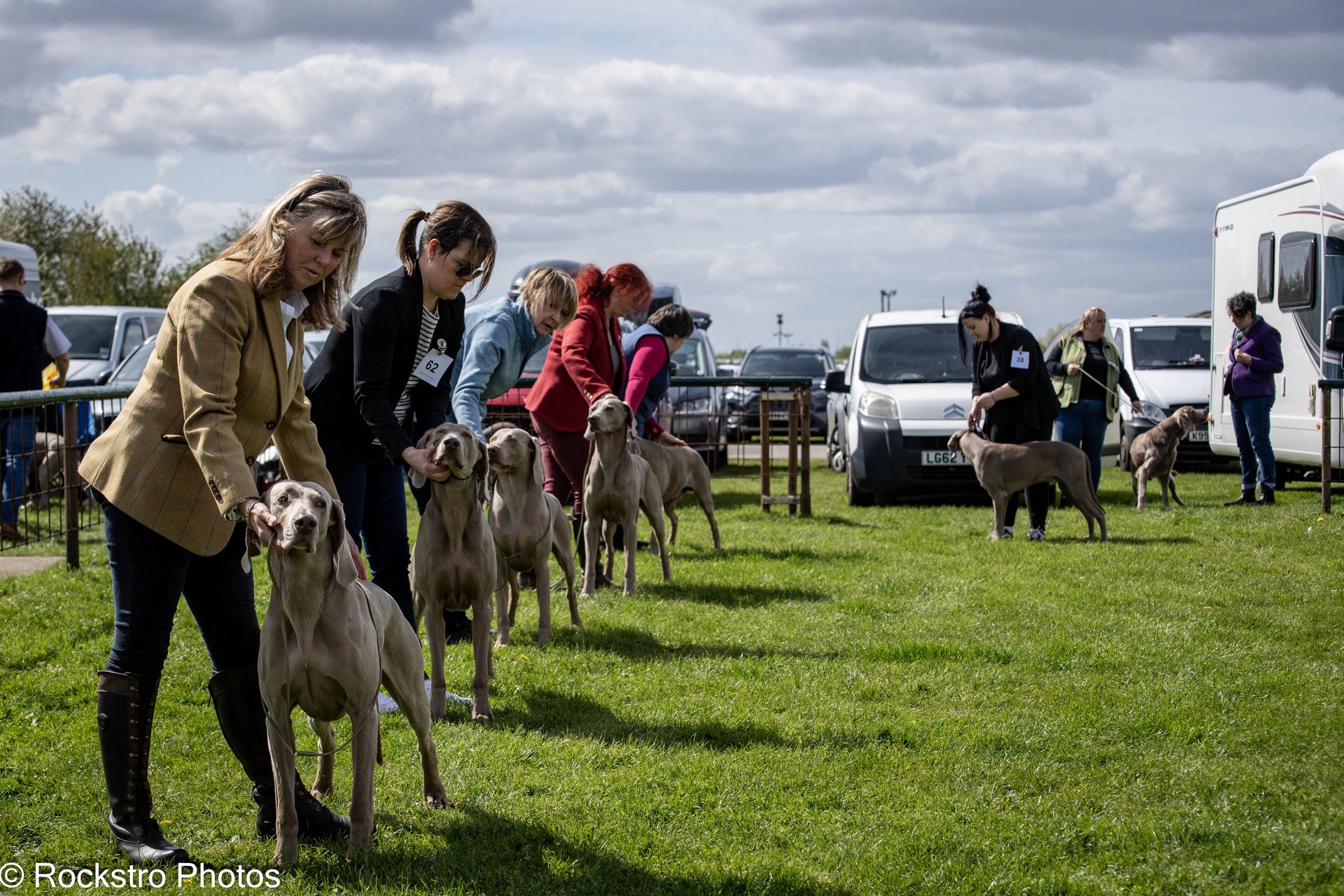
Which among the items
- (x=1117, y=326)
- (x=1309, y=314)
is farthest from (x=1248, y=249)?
(x=1117, y=326)

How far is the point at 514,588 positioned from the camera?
6562 mm

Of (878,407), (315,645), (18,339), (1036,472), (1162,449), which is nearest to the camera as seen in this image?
(315,645)

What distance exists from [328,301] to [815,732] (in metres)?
2.59

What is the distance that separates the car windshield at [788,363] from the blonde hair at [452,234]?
671 inches

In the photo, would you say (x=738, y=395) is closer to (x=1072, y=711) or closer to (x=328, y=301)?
(x=1072, y=711)

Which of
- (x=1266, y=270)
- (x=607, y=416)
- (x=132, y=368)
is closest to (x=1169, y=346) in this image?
(x=1266, y=270)

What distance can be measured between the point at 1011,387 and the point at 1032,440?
1.92ft

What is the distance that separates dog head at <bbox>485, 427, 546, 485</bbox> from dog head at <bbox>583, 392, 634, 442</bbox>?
1.08m

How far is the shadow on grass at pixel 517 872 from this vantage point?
3.39 meters

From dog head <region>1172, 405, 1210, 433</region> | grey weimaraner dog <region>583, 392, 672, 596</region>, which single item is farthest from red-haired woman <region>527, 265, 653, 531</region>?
dog head <region>1172, 405, 1210, 433</region>

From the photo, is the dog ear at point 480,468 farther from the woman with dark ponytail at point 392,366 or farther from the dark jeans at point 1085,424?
the dark jeans at point 1085,424

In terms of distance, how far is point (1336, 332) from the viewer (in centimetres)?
977

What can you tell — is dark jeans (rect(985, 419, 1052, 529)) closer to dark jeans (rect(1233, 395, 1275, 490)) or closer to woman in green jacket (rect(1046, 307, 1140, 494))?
woman in green jacket (rect(1046, 307, 1140, 494))

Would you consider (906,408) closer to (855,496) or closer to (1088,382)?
(855,496)
